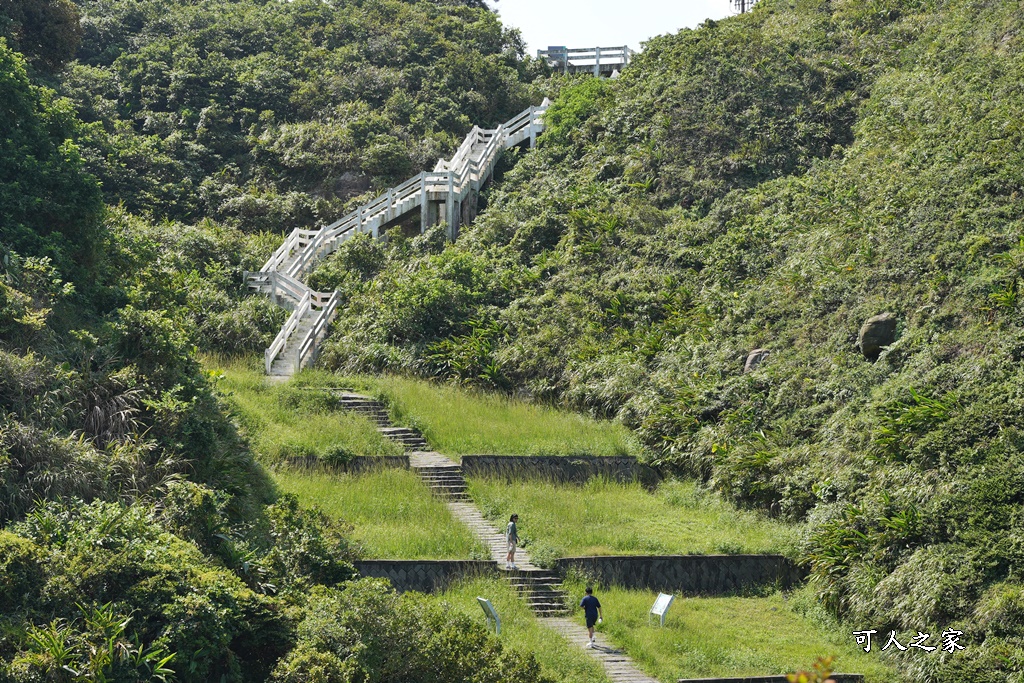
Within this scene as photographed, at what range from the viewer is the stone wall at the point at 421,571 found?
843 inches

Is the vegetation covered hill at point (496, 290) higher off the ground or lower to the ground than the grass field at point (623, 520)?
higher

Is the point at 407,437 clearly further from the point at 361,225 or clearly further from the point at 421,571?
the point at 361,225

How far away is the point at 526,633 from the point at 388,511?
18.0 ft

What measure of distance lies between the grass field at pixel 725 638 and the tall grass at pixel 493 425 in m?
6.24

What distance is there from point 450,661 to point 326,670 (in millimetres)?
1604

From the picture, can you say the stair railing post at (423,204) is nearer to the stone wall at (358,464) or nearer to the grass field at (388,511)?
the stone wall at (358,464)

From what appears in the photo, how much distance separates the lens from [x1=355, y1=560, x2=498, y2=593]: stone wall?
70.3 ft

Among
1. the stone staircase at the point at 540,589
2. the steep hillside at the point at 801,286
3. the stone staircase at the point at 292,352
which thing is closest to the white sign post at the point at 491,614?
the stone staircase at the point at 540,589

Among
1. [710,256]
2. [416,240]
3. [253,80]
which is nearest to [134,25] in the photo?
[253,80]

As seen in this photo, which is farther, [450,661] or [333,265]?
[333,265]

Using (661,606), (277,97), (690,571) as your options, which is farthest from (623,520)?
(277,97)

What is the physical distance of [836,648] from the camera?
2056cm

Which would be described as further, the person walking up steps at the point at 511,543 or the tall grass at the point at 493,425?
the tall grass at the point at 493,425

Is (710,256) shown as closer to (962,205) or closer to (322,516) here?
(962,205)
